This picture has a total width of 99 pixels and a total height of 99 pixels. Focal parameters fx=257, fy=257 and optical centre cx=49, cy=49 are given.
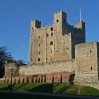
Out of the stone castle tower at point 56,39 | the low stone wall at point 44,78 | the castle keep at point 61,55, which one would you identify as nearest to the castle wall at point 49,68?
the castle keep at point 61,55

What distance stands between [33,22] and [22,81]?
28886 mm

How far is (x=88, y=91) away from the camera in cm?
3656

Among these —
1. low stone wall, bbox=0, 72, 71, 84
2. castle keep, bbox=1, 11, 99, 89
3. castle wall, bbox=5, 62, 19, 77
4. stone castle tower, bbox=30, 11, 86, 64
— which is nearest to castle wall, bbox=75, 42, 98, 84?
castle keep, bbox=1, 11, 99, 89

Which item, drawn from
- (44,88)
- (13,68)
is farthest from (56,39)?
(44,88)

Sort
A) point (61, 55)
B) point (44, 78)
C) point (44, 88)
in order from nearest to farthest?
1. point (44, 88)
2. point (44, 78)
3. point (61, 55)

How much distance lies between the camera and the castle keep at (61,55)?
42.0 meters

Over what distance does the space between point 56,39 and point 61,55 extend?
16.2 ft

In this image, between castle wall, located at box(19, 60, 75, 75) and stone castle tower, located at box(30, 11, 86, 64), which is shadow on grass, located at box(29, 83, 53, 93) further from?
stone castle tower, located at box(30, 11, 86, 64)

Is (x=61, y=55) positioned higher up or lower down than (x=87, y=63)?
higher up

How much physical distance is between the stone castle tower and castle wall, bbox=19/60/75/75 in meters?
12.4

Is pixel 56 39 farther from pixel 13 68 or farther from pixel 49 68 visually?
pixel 49 68

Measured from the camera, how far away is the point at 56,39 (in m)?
69.2

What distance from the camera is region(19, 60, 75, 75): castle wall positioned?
153 ft

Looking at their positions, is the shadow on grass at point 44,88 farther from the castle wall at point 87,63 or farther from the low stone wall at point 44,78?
the castle wall at point 87,63
